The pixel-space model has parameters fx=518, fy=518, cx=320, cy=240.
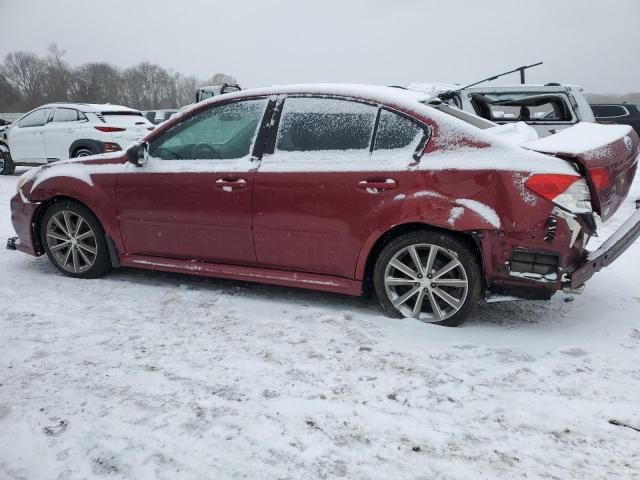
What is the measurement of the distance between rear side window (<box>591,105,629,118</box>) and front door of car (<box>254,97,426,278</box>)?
1074cm

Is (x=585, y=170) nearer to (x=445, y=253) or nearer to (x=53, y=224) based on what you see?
(x=445, y=253)

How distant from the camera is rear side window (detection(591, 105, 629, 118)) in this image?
1196 centimetres

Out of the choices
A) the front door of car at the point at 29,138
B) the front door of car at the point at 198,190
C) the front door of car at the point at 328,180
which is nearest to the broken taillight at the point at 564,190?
the front door of car at the point at 328,180

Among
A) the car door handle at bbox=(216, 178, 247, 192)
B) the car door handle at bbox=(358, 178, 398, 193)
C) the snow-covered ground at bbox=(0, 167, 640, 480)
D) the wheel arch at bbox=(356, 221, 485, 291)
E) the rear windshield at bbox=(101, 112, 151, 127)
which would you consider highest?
the rear windshield at bbox=(101, 112, 151, 127)

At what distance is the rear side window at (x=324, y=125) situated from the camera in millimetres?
3533

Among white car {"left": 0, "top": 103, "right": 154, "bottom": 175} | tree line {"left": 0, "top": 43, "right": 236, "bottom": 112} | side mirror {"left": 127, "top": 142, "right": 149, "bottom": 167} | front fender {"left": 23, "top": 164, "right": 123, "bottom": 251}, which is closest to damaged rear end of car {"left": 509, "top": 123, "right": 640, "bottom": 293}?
side mirror {"left": 127, "top": 142, "right": 149, "bottom": 167}

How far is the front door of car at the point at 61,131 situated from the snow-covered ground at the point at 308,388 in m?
7.35

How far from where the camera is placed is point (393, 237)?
350 cm

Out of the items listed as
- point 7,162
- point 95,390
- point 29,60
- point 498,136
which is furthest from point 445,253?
point 29,60

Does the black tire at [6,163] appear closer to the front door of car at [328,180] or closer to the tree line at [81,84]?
the front door of car at [328,180]

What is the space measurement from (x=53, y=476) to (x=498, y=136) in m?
3.00

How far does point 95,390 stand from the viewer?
2674 millimetres

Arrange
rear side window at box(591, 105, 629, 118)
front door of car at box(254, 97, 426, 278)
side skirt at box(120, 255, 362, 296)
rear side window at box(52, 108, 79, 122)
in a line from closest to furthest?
1. front door of car at box(254, 97, 426, 278)
2. side skirt at box(120, 255, 362, 296)
3. rear side window at box(52, 108, 79, 122)
4. rear side window at box(591, 105, 629, 118)

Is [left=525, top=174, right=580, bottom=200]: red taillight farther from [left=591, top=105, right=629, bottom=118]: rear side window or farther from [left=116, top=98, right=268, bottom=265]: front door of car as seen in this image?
[left=591, top=105, right=629, bottom=118]: rear side window
